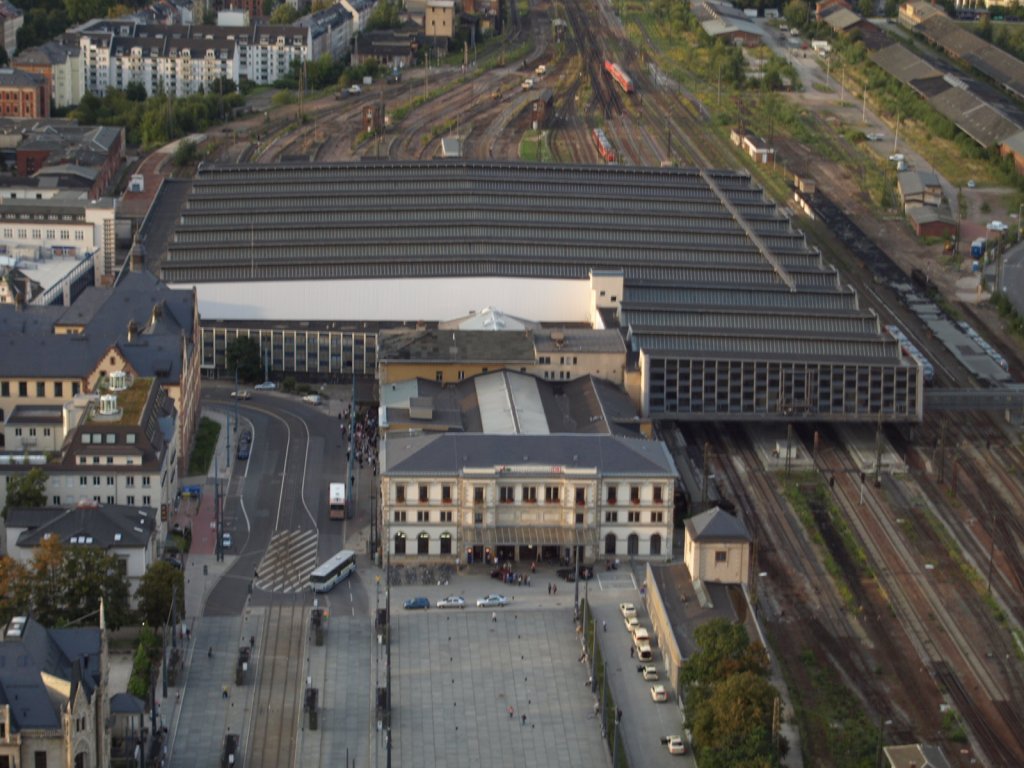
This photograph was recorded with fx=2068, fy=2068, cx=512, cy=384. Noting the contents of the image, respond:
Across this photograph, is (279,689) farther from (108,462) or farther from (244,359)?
(244,359)

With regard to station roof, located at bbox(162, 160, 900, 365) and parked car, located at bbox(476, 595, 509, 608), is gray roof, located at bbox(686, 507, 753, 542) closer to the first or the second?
parked car, located at bbox(476, 595, 509, 608)

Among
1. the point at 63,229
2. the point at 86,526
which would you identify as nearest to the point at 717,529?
the point at 86,526

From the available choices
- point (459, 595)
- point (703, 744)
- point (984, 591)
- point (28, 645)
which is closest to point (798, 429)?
point (984, 591)

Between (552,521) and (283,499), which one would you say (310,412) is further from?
(552,521)

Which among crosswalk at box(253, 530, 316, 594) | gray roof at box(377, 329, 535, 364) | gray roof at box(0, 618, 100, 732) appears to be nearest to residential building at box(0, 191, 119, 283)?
gray roof at box(377, 329, 535, 364)

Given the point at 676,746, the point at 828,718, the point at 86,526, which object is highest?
the point at 86,526

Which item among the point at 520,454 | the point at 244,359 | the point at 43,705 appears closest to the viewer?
the point at 43,705

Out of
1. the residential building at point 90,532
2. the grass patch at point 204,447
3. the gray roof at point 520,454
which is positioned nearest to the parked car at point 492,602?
the gray roof at point 520,454
